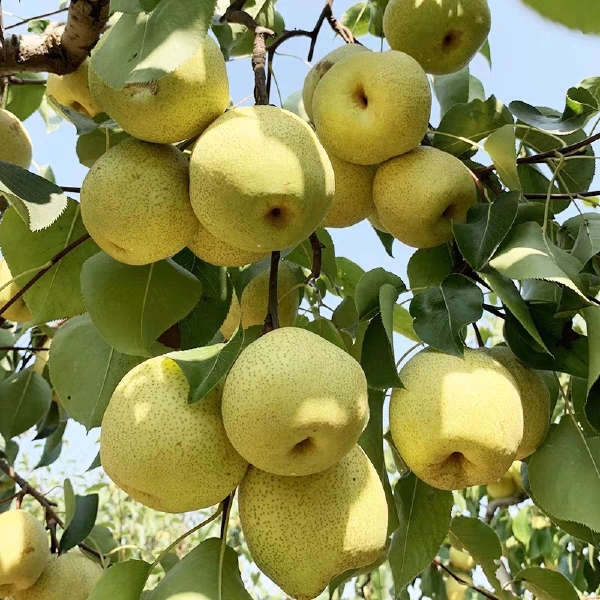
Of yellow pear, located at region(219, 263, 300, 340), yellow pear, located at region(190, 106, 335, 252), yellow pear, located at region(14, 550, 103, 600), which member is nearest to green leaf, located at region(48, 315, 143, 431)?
yellow pear, located at region(219, 263, 300, 340)

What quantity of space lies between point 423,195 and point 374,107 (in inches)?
8.7

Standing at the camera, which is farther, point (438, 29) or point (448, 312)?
point (438, 29)

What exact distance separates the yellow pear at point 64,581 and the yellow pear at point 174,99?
1.65m

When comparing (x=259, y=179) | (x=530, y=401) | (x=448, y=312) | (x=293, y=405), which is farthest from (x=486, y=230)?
(x=293, y=405)

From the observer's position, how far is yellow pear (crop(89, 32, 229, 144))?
4.33 ft

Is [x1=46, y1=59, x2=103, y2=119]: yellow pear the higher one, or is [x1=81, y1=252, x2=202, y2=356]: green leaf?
[x1=81, y1=252, x2=202, y2=356]: green leaf

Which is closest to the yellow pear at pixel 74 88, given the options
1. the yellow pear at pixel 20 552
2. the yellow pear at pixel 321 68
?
the yellow pear at pixel 321 68

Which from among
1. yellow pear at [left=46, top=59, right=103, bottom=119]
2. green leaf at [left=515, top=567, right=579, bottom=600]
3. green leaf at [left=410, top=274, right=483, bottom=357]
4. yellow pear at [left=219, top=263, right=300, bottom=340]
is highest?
green leaf at [left=410, top=274, right=483, bottom=357]

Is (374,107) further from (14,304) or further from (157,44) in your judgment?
(14,304)

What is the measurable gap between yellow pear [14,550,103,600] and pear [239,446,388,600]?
1.42m

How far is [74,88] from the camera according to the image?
240cm

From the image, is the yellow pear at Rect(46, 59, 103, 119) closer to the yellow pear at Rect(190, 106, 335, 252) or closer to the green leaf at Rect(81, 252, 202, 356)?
the green leaf at Rect(81, 252, 202, 356)

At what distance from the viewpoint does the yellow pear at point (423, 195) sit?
1.63 metres

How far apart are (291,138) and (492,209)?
460 millimetres
